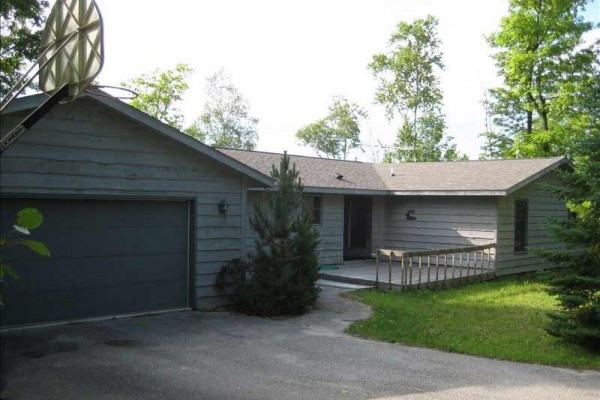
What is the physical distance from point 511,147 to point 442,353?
926 inches

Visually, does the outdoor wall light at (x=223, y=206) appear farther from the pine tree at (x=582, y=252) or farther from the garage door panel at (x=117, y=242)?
the pine tree at (x=582, y=252)

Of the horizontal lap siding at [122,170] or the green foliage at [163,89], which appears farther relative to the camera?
the green foliage at [163,89]

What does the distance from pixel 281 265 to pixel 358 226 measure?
28.6 ft

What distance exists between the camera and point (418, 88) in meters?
39.9

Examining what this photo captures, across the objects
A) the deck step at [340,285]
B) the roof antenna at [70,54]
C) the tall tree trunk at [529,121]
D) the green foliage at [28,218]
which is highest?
the tall tree trunk at [529,121]

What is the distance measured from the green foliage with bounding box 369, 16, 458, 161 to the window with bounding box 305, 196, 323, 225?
23623mm

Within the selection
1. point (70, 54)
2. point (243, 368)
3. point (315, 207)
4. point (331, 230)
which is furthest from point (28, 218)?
point (331, 230)

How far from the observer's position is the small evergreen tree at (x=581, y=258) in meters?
8.40

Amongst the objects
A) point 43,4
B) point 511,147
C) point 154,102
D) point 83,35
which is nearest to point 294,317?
point 83,35

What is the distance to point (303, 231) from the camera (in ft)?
35.7

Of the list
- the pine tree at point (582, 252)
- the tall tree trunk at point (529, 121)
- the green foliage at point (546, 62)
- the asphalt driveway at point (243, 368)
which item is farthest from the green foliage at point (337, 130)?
the asphalt driveway at point (243, 368)

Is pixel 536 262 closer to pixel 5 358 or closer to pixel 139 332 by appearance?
pixel 139 332

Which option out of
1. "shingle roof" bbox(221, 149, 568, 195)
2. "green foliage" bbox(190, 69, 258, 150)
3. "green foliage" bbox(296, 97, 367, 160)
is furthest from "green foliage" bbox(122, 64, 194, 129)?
"shingle roof" bbox(221, 149, 568, 195)

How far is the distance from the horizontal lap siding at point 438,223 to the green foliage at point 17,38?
12918 mm
